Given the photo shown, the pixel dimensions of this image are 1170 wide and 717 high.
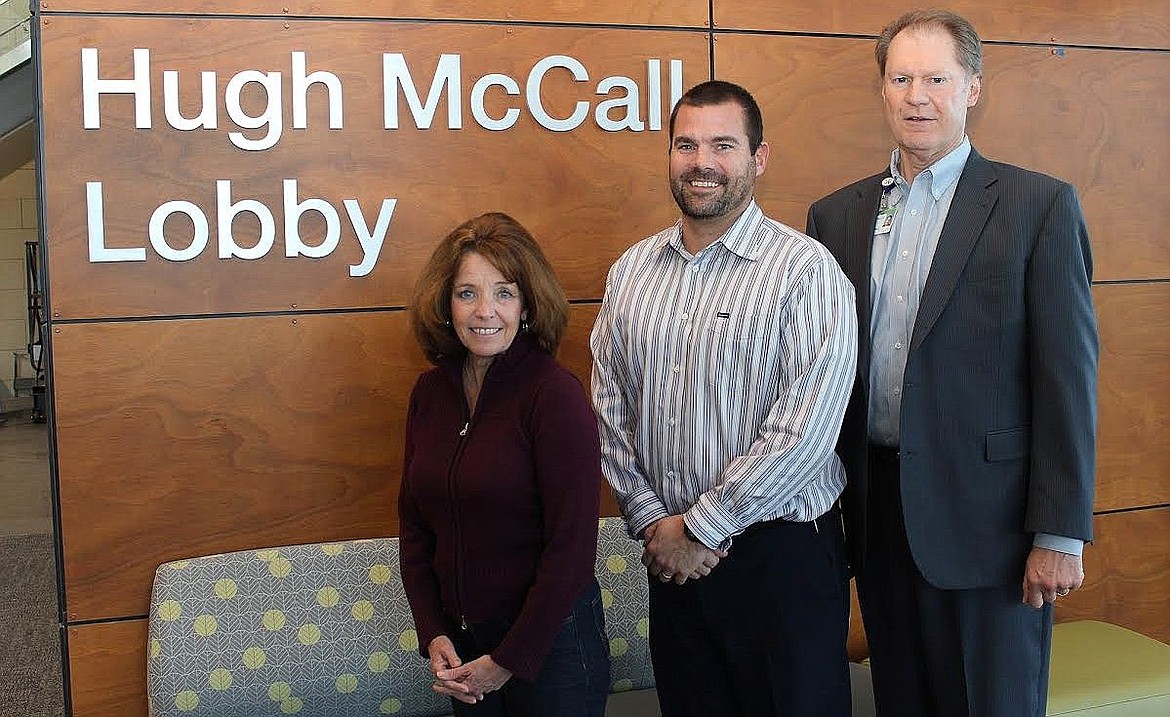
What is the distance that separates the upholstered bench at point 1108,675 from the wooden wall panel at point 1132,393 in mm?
559

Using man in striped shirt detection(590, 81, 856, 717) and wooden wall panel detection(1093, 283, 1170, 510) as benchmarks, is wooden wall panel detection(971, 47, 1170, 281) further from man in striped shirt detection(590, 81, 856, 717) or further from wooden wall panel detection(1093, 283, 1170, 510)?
man in striped shirt detection(590, 81, 856, 717)

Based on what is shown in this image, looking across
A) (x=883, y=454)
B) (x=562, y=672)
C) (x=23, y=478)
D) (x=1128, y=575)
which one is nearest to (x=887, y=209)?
(x=883, y=454)

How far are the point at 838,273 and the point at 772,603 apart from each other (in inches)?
28.2

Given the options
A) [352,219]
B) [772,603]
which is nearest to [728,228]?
[772,603]

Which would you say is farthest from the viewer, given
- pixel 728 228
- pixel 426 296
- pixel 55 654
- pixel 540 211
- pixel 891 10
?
pixel 55 654

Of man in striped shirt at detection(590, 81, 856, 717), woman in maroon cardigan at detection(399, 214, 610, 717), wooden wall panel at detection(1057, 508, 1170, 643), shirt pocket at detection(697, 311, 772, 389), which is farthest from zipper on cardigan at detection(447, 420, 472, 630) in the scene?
wooden wall panel at detection(1057, 508, 1170, 643)

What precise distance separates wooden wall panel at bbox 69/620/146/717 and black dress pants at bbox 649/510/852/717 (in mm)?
1692

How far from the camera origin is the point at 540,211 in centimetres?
345

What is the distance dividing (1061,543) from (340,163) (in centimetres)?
215

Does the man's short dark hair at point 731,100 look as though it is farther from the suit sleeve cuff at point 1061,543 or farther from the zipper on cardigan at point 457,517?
the suit sleeve cuff at point 1061,543

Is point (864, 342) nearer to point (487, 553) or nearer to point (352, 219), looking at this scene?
point (487, 553)

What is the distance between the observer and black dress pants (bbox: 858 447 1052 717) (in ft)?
7.82

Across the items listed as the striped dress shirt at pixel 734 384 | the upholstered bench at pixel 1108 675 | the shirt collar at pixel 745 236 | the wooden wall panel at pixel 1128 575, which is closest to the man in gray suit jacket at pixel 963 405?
the striped dress shirt at pixel 734 384

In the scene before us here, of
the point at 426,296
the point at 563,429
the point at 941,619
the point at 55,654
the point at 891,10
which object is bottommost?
the point at 55,654
